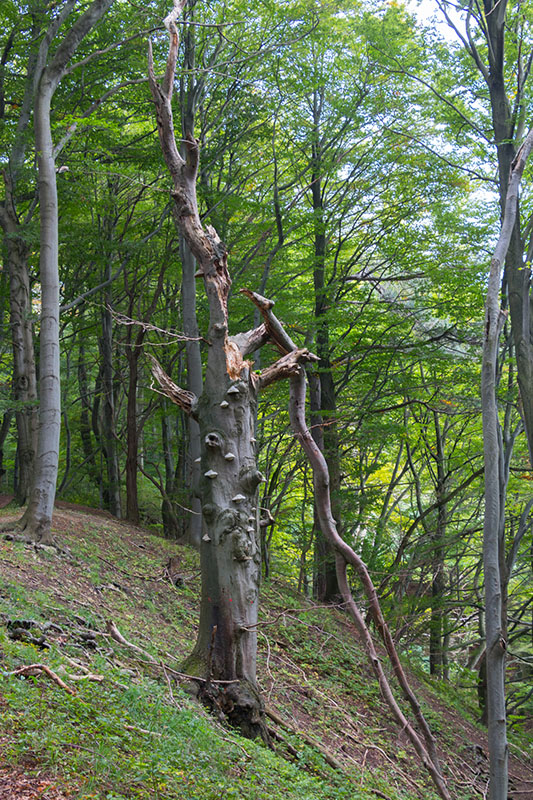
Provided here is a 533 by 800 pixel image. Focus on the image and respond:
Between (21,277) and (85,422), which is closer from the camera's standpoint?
(21,277)

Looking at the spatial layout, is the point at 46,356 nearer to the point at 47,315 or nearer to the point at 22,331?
the point at 47,315

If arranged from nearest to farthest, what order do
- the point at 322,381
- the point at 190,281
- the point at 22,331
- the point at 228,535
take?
the point at 228,535, the point at 22,331, the point at 190,281, the point at 322,381

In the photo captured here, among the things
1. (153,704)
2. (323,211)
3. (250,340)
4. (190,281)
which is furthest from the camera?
(323,211)

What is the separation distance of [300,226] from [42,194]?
19.7 ft

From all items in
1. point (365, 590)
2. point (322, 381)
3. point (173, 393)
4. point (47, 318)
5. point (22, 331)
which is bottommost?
point (365, 590)

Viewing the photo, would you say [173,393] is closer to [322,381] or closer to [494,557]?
[494,557]

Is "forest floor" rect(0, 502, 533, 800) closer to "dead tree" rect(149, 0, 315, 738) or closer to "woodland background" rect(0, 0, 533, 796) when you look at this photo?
"dead tree" rect(149, 0, 315, 738)

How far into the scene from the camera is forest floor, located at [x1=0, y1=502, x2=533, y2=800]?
3.30 m

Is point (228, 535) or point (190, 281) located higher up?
point (190, 281)

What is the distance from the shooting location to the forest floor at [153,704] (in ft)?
10.8

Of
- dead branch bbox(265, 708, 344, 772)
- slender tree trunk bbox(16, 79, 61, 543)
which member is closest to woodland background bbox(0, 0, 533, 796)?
slender tree trunk bbox(16, 79, 61, 543)

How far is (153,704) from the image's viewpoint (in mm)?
4316

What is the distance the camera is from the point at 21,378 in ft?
38.2

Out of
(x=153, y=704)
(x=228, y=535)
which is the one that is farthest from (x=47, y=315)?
(x=153, y=704)
